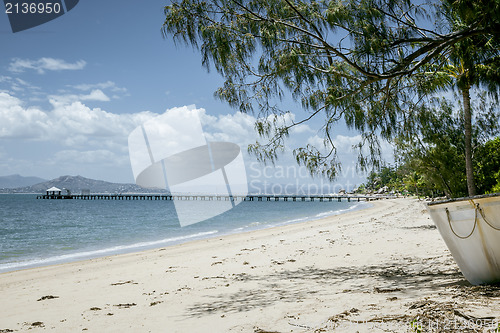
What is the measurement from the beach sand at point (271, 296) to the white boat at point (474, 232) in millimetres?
217

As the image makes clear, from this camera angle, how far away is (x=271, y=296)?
4965 mm

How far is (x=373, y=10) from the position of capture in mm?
4848

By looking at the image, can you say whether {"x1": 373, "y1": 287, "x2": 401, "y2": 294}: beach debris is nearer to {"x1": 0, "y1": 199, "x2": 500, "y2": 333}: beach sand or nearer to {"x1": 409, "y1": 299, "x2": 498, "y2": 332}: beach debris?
{"x1": 0, "y1": 199, "x2": 500, "y2": 333}: beach sand

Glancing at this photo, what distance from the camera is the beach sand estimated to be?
335cm

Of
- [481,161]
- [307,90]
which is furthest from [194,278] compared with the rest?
[481,161]

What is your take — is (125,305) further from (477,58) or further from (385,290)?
(477,58)

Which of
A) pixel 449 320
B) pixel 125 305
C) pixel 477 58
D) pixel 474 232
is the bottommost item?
pixel 125 305

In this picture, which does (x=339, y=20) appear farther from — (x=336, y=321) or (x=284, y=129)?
(x=336, y=321)

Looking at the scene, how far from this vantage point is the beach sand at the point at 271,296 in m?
3.35

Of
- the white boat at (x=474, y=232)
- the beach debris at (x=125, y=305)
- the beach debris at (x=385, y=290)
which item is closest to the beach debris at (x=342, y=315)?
the beach debris at (x=385, y=290)

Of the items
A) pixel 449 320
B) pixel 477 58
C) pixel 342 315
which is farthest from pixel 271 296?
pixel 477 58

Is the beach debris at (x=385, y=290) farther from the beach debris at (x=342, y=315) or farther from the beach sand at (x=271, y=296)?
the beach debris at (x=342, y=315)

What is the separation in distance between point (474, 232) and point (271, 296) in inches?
99.3

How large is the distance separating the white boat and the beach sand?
0.22 m
